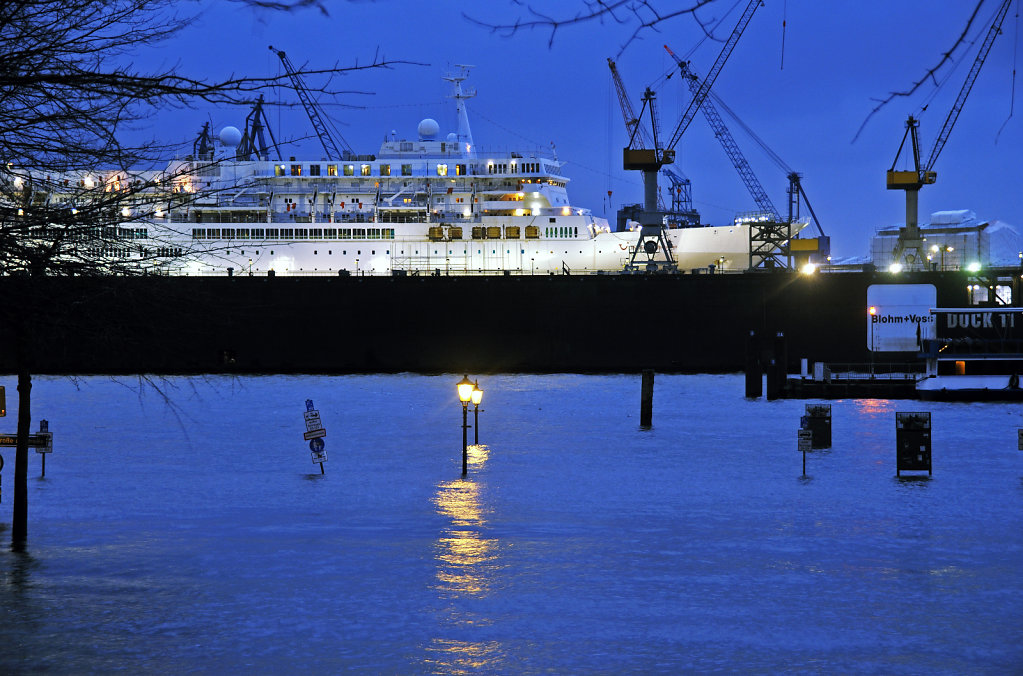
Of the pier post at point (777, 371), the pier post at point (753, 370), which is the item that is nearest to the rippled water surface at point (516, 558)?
the pier post at point (777, 371)

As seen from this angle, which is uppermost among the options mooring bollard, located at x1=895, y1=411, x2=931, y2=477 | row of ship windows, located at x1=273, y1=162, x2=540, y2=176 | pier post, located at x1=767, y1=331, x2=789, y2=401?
row of ship windows, located at x1=273, y1=162, x2=540, y2=176

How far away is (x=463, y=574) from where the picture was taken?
1495 cm

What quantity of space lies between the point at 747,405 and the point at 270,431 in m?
18.8

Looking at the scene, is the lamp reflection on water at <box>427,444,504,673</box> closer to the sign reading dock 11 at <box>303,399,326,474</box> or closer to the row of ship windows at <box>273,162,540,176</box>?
the sign reading dock 11 at <box>303,399,326,474</box>

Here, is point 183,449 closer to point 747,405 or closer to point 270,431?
point 270,431

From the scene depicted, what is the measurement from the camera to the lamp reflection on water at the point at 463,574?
11.4m

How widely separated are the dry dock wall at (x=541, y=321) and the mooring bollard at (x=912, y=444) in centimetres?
3408

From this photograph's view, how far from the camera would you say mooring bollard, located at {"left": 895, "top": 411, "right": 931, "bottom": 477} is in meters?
23.5

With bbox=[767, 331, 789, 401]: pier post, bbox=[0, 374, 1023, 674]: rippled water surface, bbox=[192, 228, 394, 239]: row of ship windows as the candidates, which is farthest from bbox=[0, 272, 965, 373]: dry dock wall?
Result: bbox=[0, 374, 1023, 674]: rippled water surface

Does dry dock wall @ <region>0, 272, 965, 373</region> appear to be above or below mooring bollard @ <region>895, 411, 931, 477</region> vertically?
above

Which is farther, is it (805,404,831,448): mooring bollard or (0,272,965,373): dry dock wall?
(0,272,965,373): dry dock wall

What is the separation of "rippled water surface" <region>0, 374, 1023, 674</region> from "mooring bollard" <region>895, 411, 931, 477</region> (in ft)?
1.40

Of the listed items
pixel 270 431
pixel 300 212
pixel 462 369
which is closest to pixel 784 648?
pixel 270 431

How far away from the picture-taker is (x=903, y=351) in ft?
196
